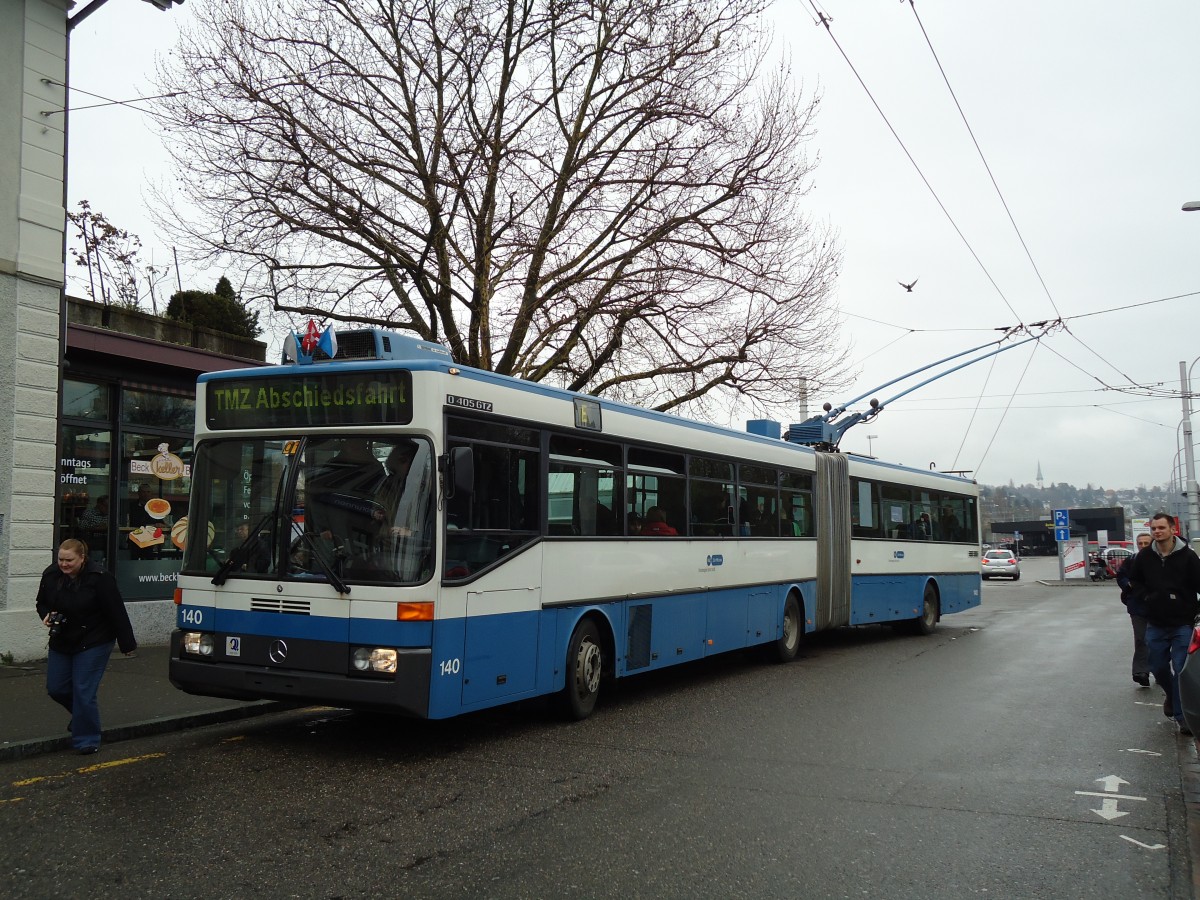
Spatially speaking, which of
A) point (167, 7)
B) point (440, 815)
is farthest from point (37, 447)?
point (440, 815)

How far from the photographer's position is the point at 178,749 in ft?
25.5

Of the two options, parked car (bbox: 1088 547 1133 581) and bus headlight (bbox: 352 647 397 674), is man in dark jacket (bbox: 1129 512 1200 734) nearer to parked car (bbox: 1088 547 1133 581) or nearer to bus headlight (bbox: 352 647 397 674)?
bus headlight (bbox: 352 647 397 674)

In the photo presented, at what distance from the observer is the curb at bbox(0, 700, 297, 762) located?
7.43 metres

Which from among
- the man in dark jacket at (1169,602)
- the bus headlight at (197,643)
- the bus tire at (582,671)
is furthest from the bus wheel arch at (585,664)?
the man in dark jacket at (1169,602)

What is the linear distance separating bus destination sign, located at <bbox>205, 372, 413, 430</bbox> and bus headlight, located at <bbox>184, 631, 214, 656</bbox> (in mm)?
1633

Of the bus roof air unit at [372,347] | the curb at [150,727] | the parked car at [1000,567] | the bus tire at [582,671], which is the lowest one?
the parked car at [1000,567]

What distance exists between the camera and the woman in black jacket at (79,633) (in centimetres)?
752

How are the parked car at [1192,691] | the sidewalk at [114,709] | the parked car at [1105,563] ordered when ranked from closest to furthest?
the parked car at [1192,691], the sidewalk at [114,709], the parked car at [1105,563]

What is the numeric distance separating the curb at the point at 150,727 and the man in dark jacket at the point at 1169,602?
7418mm

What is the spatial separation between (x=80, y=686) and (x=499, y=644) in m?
3.09

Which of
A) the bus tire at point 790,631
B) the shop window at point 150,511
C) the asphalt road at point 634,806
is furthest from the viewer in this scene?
the bus tire at point 790,631

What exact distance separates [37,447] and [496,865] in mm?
9186

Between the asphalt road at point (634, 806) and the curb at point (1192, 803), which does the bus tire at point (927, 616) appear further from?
the curb at point (1192, 803)

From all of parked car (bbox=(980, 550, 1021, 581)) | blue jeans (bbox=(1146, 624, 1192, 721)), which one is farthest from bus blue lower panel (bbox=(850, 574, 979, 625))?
parked car (bbox=(980, 550, 1021, 581))
